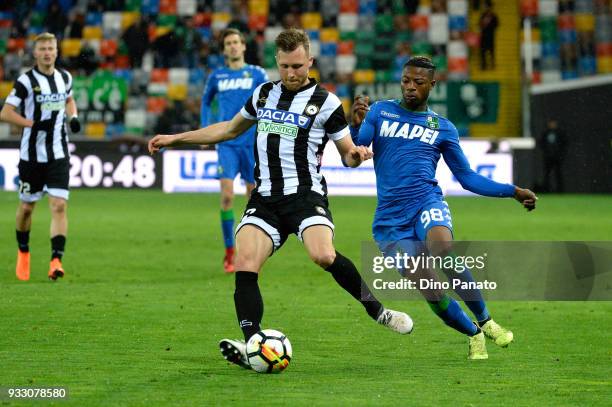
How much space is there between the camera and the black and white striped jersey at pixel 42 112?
10.5m

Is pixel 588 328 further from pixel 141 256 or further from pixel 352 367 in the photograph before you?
pixel 141 256

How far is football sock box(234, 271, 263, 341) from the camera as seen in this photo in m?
6.28

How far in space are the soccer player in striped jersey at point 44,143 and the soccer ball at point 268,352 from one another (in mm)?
4652

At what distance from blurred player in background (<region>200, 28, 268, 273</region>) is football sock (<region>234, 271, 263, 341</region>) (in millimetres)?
4888

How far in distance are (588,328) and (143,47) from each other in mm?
20680

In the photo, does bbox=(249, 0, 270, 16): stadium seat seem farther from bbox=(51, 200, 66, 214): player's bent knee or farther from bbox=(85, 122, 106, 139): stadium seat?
bbox=(51, 200, 66, 214): player's bent knee

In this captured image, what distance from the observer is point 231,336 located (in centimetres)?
745

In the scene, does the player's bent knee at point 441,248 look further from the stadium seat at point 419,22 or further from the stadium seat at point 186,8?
the stadium seat at point 186,8

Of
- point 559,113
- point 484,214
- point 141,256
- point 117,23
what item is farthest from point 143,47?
point 141,256

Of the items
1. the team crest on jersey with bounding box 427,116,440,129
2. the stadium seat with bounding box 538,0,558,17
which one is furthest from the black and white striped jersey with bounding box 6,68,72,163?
the stadium seat with bounding box 538,0,558,17

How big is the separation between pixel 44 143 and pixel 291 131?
445 cm

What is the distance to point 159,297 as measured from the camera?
9.38 meters

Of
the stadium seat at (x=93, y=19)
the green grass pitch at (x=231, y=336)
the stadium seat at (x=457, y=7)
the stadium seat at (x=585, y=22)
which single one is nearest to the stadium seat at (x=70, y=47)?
the stadium seat at (x=93, y=19)

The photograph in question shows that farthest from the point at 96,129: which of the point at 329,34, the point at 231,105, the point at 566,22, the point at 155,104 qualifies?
the point at 231,105
